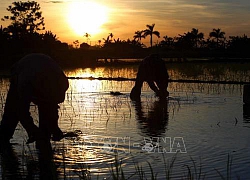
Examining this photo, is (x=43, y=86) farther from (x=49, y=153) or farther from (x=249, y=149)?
(x=249, y=149)

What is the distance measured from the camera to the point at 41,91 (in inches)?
265

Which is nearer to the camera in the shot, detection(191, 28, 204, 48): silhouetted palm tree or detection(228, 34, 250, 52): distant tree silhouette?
detection(228, 34, 250, 52): distant tree silhouette

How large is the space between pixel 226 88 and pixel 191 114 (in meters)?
6.40

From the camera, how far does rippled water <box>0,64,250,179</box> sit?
6116mm

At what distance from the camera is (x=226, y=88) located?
17.2 meters

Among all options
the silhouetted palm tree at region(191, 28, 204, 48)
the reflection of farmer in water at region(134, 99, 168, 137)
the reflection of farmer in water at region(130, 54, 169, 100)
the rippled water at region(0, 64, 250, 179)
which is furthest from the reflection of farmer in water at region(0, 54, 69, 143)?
the silhouetted palm tree at region(191, 28, 204, 48)

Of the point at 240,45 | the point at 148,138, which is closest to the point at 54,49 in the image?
the point at 240,45

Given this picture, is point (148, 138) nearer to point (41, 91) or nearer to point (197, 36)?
point (41, 91)

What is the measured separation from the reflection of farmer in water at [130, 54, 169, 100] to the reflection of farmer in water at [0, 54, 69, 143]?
7.81m

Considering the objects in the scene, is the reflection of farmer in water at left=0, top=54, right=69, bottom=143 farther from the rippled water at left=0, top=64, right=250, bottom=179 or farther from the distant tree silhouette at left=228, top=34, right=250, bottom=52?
the distant tree silhouette at left=228, top=34, right=250, bottom=52

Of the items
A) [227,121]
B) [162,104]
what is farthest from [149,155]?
[162,104]

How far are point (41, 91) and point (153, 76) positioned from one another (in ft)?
27.9

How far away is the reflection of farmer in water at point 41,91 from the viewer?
263 inches

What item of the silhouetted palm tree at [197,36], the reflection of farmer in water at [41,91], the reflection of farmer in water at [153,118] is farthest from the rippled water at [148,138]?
the silhouetted palm tree at [197,36]
